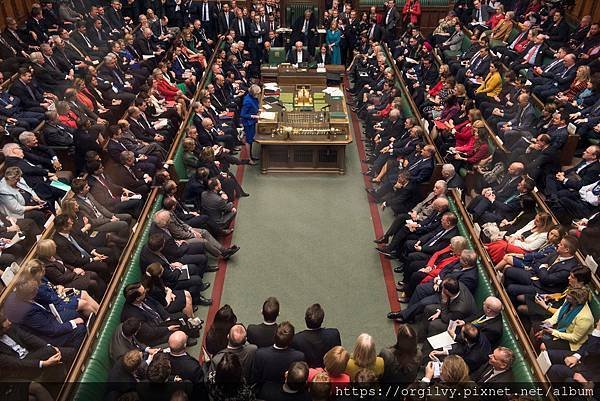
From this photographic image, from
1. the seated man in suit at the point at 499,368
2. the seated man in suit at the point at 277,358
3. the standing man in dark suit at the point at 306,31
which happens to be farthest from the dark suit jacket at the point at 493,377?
the standing man in dark suit at the point at 306,31

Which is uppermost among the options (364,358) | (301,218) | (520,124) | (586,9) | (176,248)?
(586,9)

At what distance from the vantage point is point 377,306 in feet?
18.9

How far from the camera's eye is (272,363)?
3.78 meters

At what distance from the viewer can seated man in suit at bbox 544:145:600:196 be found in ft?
20.5

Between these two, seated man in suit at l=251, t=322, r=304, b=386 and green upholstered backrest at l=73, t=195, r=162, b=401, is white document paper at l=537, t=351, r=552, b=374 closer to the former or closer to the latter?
seated man in suit at l=251, t=322, r=304, b=386

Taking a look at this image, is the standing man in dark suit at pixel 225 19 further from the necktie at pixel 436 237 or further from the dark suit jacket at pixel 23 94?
the necktie at pixel 436 237

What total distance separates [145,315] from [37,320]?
2.87 feet

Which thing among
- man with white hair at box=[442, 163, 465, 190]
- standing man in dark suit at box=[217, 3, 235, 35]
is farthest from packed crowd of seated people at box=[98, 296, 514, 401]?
standing man in dark suit at box=[217, 3, 235, 35]

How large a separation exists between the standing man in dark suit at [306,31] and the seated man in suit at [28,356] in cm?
1057

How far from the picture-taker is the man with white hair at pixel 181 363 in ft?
12.7

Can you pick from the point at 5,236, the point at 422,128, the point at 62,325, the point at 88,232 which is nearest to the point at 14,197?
the point at 5,236

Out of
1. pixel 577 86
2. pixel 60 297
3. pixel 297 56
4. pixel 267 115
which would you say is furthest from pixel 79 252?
pixel 297 56

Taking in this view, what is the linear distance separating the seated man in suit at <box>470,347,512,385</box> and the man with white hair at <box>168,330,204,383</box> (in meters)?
2.26

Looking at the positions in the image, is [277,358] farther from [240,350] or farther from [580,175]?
[580,175]
